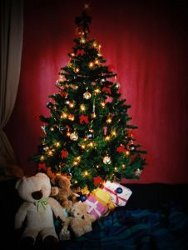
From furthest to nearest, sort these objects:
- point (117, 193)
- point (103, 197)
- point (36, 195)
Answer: point (117, 193)
point (103, 197)
point (36, 195)

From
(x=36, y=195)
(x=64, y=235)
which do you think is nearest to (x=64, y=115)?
(x=36, y=195)

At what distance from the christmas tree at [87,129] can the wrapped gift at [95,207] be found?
11 cm

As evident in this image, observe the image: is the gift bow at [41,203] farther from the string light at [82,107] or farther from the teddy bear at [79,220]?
the string light at [82,107]

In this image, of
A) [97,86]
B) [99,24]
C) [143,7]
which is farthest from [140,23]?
[97,86]

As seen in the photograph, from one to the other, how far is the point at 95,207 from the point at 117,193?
0.38 m

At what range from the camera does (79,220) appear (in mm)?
2529

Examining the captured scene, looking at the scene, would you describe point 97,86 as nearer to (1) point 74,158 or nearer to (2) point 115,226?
(1) point 74,158

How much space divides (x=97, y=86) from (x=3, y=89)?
57.9 inches

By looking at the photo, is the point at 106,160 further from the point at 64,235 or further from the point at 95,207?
the point at 64,235

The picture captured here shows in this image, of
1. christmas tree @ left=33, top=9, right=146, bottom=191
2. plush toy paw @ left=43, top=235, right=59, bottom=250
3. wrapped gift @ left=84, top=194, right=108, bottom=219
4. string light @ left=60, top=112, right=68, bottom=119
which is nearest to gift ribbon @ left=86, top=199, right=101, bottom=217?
wrapped gift @ left=84, top=194, right=108, bottom=219

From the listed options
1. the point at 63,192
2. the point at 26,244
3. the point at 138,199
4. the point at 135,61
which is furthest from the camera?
the point at 135,61

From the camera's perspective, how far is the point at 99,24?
148 inches

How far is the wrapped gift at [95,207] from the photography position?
2.81 m

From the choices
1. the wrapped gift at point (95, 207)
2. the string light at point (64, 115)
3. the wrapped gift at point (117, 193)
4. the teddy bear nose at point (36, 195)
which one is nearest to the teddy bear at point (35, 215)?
the teddy bear nose at point (36, 195)
